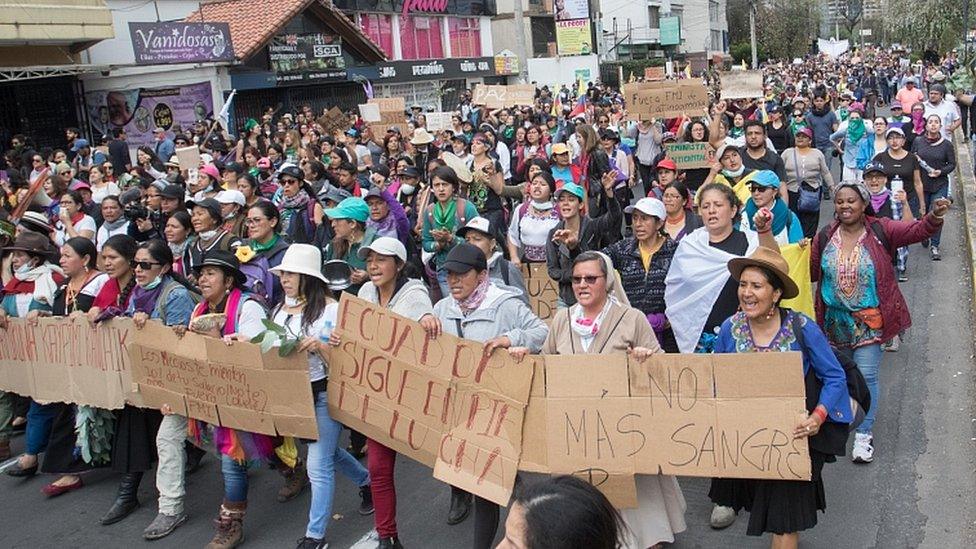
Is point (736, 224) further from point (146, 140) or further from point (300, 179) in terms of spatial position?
point (146, 140)

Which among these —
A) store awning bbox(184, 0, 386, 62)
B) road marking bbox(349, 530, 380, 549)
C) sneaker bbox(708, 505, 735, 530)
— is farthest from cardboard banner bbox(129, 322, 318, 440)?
store awning bbox(184, 0, 386, 62)

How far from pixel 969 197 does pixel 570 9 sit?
112 ft

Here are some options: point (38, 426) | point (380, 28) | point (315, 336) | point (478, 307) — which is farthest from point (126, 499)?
point (380, 28)

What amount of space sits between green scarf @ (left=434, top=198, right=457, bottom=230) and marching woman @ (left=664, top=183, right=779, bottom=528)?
106 inches

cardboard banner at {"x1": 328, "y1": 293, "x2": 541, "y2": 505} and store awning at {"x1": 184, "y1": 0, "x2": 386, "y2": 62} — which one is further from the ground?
store awning at {"x1": 184, "y1": 0, "x2": 386, "y2": 62}

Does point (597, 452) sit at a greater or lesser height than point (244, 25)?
lesser

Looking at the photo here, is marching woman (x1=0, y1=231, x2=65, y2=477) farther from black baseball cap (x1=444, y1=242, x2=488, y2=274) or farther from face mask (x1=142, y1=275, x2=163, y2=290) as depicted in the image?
black baseball cap (x1=444, y1=242, x2=488, y2=274)

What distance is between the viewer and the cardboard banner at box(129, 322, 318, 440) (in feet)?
16.3

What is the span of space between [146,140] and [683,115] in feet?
47.7

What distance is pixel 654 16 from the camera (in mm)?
67375

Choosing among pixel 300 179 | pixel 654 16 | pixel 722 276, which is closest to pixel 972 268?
pixel 722 276

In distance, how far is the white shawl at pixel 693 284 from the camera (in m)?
5.54

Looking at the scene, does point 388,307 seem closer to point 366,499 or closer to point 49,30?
point 366,499

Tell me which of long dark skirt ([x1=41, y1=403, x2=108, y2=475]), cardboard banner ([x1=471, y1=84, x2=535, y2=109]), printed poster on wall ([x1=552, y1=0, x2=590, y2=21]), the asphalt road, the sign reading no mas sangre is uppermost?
printed poster on wall ([x1=552, y1=0, x2=590, y2=21])
